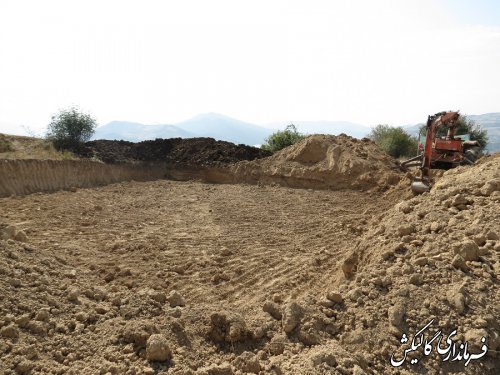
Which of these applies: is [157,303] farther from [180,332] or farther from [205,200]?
[205,200]

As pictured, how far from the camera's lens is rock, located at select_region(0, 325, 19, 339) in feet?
10.4

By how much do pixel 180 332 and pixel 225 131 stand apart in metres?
41.0

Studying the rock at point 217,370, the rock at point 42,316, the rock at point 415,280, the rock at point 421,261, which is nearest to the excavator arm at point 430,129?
the rock at point 421,261

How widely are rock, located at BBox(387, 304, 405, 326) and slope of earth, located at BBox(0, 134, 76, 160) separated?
12.1 m

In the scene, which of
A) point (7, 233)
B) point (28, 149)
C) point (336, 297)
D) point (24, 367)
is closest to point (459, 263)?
point (336, 297)

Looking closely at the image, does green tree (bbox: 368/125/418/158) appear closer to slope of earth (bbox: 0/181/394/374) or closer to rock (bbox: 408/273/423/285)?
slope of earth (bbox: 0/181/394/374)

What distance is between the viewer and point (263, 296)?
5188 millimetres

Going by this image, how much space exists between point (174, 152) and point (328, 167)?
260 inches

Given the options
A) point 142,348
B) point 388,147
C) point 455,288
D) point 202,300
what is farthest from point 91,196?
point 388,147

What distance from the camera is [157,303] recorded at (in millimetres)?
4062

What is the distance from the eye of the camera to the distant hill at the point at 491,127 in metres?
27.4

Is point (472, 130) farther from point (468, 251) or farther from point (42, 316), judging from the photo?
point (42, 316)

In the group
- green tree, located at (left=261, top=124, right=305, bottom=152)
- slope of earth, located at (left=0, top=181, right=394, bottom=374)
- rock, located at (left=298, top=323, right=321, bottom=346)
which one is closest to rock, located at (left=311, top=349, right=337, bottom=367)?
slope of earth, located at (left=0, top=181, right=394, bottom=374)

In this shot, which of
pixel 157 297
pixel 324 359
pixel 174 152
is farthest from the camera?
pixel 174 152
